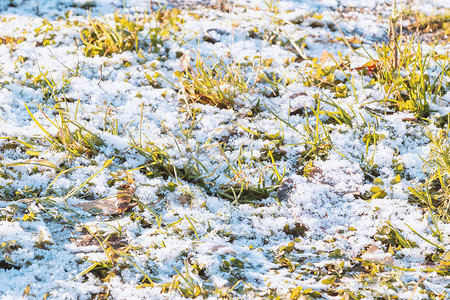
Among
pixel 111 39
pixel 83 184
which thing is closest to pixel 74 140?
pixel 83 184

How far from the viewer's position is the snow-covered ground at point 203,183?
70.4 inches

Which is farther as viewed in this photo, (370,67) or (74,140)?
(370,67)

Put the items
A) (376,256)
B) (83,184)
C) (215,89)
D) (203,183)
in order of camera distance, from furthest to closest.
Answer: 1. (215,89)
2. (203,183)
3. (83,184)
4. (376,256)

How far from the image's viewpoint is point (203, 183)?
239 cm

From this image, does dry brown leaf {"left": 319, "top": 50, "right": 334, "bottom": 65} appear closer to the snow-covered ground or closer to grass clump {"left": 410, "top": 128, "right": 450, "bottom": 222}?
the snow-covered ground

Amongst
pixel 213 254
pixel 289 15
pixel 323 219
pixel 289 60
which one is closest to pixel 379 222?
pixel 323 219

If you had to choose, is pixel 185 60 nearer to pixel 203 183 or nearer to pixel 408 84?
pixel 203 183

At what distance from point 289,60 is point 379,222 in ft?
5.86

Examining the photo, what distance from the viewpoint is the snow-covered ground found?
1.79 metres

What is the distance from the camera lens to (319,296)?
1697 mm

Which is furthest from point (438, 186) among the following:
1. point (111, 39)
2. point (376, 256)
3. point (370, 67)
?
point (111, 39)

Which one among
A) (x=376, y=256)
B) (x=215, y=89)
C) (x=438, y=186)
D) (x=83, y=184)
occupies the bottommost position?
(x=376, y=256)

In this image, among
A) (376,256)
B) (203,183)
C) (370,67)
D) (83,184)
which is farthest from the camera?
(370,67)

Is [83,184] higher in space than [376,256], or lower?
higher
